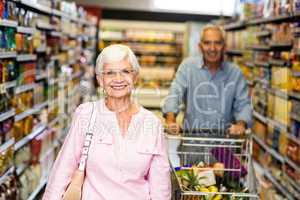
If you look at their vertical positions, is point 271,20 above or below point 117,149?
above

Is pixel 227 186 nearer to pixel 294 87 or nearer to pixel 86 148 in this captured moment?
pixel 86 148

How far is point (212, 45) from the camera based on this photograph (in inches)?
161

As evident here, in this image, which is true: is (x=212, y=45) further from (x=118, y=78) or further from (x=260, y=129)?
(x=260, y=129)

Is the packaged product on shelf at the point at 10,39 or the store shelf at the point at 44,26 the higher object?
the store shelf at the point at 44,26

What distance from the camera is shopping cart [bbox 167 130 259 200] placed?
10.6 feet

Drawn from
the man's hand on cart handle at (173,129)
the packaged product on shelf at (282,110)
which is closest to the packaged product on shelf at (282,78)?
the packaged product on shelf at (282,110)

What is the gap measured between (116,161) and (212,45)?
1785mm

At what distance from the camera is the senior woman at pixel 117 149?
8.52 feet

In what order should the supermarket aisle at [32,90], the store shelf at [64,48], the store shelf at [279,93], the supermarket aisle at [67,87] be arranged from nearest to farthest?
the supermarket aisle at [32,90] < the supermarket aisle at [67,87] < the store shelf at [279,93] < the store shelf at [64,48]

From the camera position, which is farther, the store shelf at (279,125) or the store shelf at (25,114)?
the store shelf at (279,125)

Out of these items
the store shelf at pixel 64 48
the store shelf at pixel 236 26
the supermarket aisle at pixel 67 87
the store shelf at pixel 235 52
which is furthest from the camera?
the store shelf at pixel 235 52

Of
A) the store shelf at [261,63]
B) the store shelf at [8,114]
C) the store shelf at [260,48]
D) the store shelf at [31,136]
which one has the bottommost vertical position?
the store shelf at [31,136]

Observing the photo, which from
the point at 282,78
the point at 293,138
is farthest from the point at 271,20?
the point at 293,138

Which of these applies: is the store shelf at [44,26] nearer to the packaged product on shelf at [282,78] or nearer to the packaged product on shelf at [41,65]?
the packaged product on shelf at [41,65]
